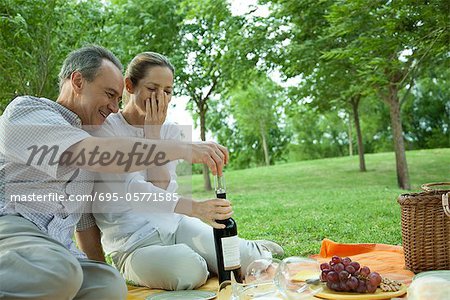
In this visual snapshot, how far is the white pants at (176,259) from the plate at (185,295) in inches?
3.0

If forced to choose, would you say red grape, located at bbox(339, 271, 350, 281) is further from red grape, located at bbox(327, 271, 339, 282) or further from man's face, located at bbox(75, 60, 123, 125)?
man's face, located at bbox(75, 60, 123, 125)

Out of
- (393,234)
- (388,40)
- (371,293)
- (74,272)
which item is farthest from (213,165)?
(388,40)

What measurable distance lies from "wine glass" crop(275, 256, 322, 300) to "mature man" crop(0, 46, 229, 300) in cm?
39

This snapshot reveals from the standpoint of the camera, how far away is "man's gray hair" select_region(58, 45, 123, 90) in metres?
2.37

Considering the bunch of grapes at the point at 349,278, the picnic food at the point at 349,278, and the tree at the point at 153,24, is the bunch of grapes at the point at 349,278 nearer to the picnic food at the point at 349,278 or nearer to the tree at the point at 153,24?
the picnic food at the point at 349,278

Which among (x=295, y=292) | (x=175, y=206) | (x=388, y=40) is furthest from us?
(x=388, y=40)

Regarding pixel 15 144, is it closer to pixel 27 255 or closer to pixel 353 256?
pixel 27 255

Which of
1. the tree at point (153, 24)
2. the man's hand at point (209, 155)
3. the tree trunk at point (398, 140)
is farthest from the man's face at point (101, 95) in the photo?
the tree at point (153, 24)

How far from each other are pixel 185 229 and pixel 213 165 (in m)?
0.82

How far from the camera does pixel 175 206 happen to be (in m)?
2.48

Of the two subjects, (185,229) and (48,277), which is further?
(185,229)

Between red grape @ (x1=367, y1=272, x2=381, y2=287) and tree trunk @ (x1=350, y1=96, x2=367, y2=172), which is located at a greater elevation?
tree trunk @ (x1=350, y1=96, x2=367, y2=172)

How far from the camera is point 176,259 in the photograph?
2.53 m

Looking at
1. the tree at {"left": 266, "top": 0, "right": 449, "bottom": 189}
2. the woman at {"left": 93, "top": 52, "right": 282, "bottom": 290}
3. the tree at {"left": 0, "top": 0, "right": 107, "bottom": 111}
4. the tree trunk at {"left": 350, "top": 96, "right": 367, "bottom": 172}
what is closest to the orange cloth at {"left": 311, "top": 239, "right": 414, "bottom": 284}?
the woman at {"left": 93, "top": 52, "right": 282, "bottom": 290}
